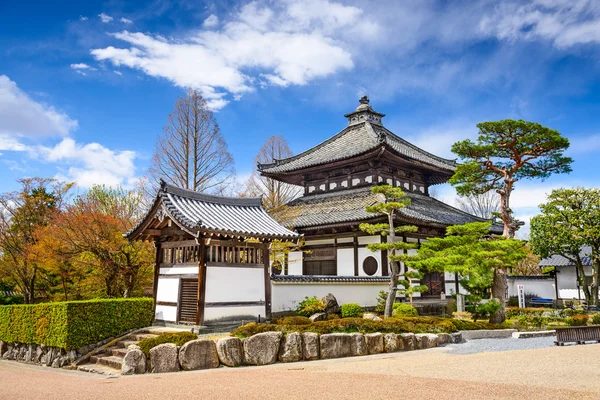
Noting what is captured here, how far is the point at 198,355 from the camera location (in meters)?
11.9

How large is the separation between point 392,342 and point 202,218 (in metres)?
7.50

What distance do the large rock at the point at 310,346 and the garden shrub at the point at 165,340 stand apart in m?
3.13

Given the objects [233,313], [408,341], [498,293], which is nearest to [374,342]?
[408,341]

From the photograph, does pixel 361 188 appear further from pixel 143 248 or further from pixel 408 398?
pixel 408 398

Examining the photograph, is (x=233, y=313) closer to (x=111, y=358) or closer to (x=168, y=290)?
(x=168, y=290)

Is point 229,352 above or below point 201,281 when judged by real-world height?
below

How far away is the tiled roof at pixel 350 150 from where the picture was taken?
27.6m

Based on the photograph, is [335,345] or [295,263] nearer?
[335,345]

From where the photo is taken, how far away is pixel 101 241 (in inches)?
779

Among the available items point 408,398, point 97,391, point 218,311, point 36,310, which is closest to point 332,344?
point 218,311

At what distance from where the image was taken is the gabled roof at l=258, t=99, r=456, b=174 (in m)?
27.7

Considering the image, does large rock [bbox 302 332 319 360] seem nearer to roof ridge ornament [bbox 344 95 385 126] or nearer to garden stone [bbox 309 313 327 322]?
garden stone [bbox 309 313 327 322]

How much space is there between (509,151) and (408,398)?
1768cm

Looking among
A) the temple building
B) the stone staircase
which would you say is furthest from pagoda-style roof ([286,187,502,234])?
the stone staircase
